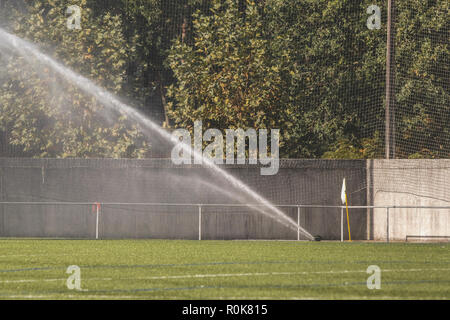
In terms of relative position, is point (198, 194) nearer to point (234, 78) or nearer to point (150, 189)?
point (150, 189)

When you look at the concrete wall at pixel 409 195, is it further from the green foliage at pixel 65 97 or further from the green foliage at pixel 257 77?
the green foliage at pixel 65 97

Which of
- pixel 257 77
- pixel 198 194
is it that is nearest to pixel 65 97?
pixel 257 77

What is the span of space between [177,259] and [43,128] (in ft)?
66.7

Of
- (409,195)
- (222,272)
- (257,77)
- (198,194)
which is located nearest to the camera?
(222,272)

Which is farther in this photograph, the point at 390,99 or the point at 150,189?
the point at 390,99

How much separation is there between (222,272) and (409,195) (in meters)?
15.8

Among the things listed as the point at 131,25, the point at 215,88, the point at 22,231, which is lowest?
the point at 22,231

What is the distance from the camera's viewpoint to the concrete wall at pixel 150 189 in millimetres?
28516

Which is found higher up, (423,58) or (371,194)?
(423,58)

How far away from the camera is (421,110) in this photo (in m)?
36.4

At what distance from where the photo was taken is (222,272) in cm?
1402
